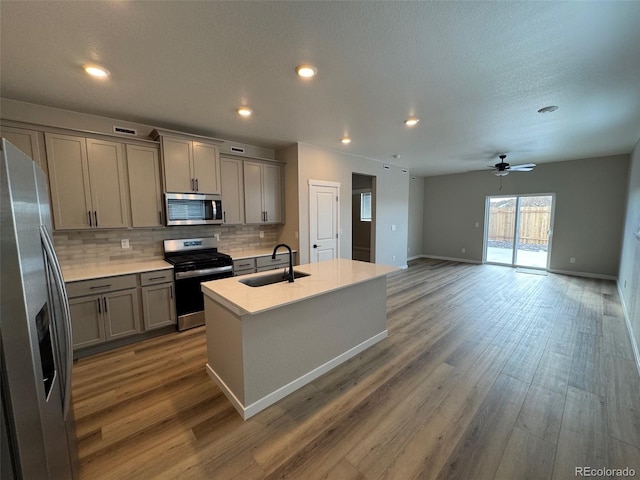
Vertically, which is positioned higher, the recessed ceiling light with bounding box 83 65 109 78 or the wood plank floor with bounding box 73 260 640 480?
the recessed ceiling light with bounding box 83 65 109 78

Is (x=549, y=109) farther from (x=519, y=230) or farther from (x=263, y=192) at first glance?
(x=519, y=230)

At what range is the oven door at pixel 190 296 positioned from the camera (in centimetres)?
340

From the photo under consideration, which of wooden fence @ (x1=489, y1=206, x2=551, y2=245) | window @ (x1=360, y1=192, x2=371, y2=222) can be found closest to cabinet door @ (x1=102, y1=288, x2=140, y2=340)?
window @ (x1=360, y1=192, x2=371, y2=222)

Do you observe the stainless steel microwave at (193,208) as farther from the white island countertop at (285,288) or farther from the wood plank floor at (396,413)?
the white island countertop at (285,288)

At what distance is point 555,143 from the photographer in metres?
4.60

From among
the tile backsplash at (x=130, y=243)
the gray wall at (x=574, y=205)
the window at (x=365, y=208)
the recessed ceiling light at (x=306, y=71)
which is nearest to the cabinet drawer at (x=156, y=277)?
the tile backsplash at (x=130, y=243)

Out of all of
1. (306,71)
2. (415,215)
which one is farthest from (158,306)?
(415,215)

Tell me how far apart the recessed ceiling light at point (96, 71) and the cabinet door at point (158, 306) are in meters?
2.20

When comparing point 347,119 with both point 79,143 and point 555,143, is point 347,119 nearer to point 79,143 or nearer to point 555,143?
point 79,143

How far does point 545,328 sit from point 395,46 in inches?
154

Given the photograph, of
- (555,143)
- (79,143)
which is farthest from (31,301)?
(555,143)

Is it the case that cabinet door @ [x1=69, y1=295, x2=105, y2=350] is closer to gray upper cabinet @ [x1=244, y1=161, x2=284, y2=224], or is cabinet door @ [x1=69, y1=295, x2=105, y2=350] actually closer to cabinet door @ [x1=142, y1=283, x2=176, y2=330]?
cabinet door @ [x1=142, y1=283, x2=176, y2=330]

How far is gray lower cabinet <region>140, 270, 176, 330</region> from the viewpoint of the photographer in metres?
3.18

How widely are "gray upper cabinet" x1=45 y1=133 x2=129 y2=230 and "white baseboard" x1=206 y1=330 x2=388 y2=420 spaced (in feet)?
7.24
